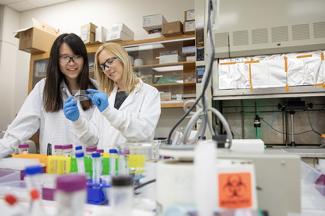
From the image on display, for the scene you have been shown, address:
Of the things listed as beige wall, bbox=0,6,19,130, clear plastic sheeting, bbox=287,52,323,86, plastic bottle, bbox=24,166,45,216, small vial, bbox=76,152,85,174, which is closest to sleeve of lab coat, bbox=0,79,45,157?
small vial, bbox=76,152,85,174

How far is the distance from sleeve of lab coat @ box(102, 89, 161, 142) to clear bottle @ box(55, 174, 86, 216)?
86cm

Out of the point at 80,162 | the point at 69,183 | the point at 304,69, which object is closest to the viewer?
the point at 69,183

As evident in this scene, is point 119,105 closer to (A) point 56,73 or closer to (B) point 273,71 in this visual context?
(A) point 56,73

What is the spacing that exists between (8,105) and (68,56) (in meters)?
2.99

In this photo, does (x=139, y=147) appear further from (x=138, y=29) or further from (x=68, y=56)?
(x=138, y=29)

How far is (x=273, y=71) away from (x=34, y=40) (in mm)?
3042

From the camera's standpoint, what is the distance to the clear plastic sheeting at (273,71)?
A: 2.24 meters

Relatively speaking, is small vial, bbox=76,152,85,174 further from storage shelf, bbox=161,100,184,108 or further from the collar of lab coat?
storage shelf, bbox=161,100,184,108

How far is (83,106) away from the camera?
157cm

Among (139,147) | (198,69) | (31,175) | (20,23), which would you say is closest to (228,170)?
(31,175)

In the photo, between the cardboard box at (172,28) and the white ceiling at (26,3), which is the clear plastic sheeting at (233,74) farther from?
the white ceiling at (26,3)

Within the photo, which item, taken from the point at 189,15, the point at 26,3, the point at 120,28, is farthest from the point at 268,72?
the point at 26,3

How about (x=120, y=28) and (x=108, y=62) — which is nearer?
(x=108, y=62)

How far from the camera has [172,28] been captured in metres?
2.77
